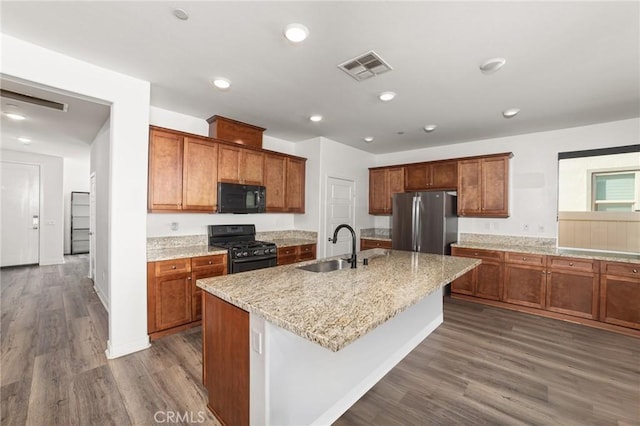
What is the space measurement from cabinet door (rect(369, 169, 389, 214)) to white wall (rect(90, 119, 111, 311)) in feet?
14.7

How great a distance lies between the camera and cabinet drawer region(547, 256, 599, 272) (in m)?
3.41

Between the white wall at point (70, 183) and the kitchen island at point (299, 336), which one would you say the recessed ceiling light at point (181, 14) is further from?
the white wall at point (70, 183)

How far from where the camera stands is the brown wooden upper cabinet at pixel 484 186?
425cm

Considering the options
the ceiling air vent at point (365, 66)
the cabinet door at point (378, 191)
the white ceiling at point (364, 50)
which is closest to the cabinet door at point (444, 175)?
the cabinet door at point (378, 191)

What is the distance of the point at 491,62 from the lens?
2.26m

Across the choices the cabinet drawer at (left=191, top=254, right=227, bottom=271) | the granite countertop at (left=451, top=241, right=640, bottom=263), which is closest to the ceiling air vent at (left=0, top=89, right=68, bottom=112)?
the cabinet drawer at (left=191, top=254, right=227, bottom=271)

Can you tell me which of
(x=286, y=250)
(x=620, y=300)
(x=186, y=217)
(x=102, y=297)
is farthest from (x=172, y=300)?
(x=620, y=300)

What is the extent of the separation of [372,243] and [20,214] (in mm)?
7832

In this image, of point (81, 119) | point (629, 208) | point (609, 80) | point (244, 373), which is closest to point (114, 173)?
point (81, 119)

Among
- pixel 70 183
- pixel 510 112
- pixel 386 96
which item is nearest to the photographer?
pixel 386 96

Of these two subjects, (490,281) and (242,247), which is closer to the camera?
(242,247)

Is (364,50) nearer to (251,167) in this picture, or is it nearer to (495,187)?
(251,167)

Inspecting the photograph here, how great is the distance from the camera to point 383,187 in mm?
5582

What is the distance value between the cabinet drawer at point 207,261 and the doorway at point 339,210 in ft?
6.33
